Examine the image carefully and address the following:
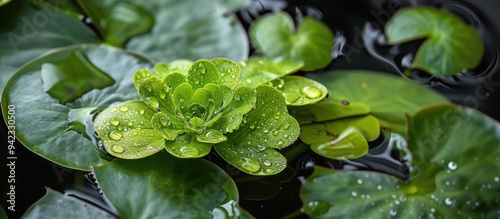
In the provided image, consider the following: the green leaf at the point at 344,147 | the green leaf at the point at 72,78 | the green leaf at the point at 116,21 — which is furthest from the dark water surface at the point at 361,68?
the green leaf at the point at 116,21

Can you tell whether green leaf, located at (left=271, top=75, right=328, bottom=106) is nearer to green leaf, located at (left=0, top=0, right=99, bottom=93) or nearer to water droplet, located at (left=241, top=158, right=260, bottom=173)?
water droplet, located at (left=241, top=158, right=260, bottom=173)

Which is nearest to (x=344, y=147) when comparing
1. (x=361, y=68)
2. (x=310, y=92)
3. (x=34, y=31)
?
(x=310, y=92)

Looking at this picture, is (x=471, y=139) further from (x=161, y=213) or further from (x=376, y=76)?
(x=161, y=213)

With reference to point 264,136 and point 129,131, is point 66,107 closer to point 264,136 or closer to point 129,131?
point 129,131

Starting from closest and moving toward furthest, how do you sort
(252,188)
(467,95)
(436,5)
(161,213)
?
(161,213) → (252,188) → (467,95) → (436,5)

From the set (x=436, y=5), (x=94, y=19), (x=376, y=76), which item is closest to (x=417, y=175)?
(x=376, y=76)

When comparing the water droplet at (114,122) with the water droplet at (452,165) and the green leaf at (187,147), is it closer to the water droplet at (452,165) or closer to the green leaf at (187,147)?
the green leaf at (187,147)

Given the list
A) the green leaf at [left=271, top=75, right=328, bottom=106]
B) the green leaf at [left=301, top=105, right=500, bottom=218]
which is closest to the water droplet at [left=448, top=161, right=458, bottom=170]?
the green leaf at [left=301, top=105, right=500, bottom=218]

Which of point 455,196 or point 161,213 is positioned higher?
point 161,213
